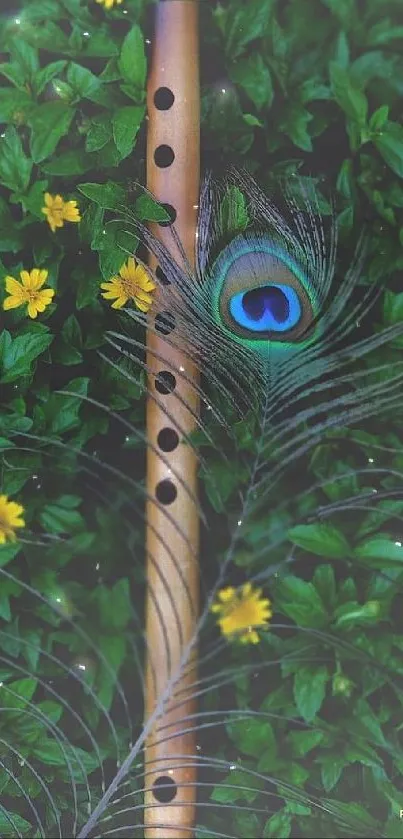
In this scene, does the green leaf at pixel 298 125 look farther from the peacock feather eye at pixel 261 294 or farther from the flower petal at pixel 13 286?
the flower petal at pixel 13 286

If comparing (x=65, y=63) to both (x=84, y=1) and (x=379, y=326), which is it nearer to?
(x=84, y=1)

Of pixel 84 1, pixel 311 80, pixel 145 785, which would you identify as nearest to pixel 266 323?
pixel 311 80

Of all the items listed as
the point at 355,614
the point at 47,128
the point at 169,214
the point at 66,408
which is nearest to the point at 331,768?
the point at 355,614

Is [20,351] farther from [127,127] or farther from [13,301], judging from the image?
[127,127]

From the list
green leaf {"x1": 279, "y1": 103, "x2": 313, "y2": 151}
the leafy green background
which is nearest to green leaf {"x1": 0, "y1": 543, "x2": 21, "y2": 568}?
the leafy green background

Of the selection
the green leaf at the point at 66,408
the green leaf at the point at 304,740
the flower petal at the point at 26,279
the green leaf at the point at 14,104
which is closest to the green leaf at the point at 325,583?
the green leaf at the point at 304,740
